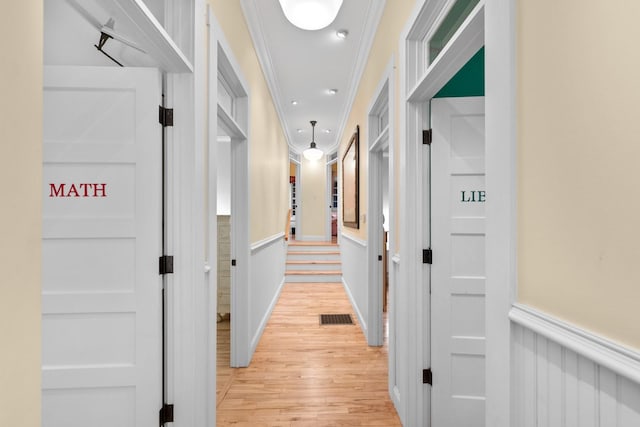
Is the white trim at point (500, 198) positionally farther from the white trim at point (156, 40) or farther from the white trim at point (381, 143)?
the white trim at point (381, 143)

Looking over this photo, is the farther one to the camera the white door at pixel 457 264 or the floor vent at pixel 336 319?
the floor vent at pixel 336 319

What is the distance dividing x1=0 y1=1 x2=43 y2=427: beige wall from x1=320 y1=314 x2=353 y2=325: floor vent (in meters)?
3.38

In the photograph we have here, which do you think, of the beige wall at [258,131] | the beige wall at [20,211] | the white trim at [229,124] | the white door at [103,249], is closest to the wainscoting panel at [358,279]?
the beige wall at [258,131]

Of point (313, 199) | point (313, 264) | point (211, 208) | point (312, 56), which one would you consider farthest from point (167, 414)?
point (313, 199)

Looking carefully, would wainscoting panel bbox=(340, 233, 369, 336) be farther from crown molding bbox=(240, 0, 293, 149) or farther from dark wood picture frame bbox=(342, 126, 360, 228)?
crown molding bbox=(240, 0, 293, 149)

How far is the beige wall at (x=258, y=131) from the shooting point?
90.2 inches

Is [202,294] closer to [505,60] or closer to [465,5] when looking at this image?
[505,60]

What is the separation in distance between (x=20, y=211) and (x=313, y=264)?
5.68 m

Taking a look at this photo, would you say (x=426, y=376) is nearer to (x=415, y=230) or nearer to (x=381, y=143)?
(x=415, y=230)

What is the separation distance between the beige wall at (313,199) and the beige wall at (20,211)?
736cm

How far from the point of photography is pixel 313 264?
6219 mm

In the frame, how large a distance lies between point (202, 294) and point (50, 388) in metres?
0.73

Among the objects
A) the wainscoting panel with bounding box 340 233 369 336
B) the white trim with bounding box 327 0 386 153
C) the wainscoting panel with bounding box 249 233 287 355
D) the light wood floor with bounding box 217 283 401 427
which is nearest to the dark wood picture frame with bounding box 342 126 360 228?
the wainscoting panel with bounding box 340 233 369 336

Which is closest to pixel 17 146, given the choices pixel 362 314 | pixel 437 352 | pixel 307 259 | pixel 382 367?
pixel 437 352
